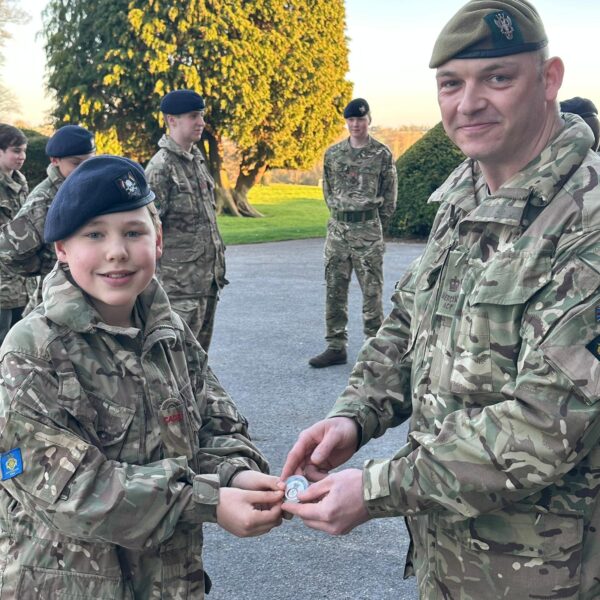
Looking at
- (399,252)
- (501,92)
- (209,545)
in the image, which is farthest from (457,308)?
(399,252)

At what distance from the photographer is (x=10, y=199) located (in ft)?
20.6

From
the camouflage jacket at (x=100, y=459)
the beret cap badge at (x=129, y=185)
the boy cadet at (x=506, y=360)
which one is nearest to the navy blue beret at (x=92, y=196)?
the beret cap badge at (x=129, y=185)

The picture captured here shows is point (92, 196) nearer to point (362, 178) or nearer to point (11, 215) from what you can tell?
point (11, 215)

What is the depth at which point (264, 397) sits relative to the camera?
6.14 m

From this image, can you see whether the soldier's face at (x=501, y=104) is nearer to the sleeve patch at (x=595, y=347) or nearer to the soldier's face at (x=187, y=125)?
the sleeve patch at (x=595, y=347)

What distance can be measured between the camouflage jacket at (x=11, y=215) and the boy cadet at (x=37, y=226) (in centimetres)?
86

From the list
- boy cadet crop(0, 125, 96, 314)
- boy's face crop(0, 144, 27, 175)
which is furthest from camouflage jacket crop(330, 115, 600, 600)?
boy's face crop(0, 144, 27, 175)

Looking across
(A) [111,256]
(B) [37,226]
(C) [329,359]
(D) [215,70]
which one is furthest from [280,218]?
(A) [111,256]

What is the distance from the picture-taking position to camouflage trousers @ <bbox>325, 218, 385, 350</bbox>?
755 centimetres

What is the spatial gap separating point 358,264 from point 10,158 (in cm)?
345

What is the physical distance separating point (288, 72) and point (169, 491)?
27.1 meters

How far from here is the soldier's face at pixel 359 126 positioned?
774 centimetres

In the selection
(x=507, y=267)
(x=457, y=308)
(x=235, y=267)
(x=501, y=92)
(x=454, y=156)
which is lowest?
(x=235, y=267)

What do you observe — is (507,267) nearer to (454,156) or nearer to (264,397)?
(264,397)
